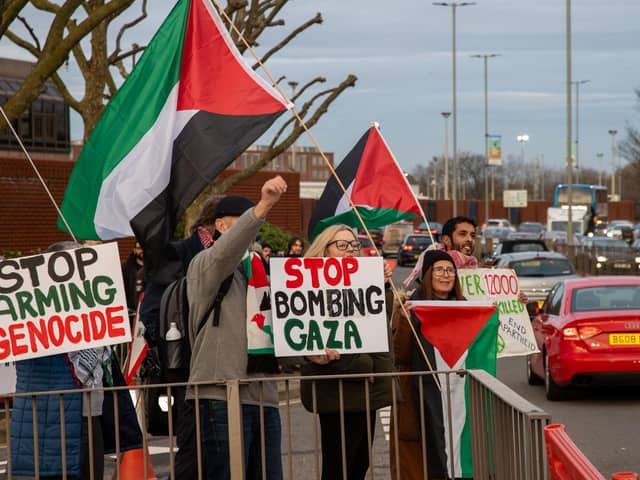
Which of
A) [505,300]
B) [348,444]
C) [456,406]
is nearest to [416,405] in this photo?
[456,406]

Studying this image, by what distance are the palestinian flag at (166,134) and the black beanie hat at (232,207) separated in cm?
50

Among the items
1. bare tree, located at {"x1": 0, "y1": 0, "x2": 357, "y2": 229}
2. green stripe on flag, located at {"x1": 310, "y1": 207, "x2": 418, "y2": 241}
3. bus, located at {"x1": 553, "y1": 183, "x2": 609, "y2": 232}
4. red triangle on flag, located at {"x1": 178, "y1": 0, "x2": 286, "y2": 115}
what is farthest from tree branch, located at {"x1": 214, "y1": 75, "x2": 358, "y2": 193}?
bus, located at {"x1": 553, "y1": 183, "x2": 609, "y2": 232}

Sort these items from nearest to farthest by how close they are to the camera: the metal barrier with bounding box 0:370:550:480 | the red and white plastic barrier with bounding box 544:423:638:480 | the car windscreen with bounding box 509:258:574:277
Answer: the red and white plastic barrier with bounding box 544:423:638:480, the metal barrier with bounding box 0:370:550:480, the car windscreen with bounding box 509:258:574:277

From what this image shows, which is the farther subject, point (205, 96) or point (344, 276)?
point (205, 96)

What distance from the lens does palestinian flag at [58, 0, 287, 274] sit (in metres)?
7.42

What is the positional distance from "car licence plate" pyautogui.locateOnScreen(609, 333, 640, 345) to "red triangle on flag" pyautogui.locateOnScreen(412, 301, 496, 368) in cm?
660

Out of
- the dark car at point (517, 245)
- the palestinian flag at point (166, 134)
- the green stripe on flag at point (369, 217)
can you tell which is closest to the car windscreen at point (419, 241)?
the dark car at point (517, 245)

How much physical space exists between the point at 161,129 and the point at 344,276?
5.43 feet

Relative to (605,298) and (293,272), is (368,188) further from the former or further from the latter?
(605,298)

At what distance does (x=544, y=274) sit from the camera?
1029 inches

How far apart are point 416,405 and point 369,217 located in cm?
375

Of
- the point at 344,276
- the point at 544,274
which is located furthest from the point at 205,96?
the point at 544,274

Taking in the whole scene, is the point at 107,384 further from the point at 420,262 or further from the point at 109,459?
the point at 109,459

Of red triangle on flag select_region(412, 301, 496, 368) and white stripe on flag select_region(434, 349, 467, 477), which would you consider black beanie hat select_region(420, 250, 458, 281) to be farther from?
white stripe on flag select_region(434, 349, 467, 477)
